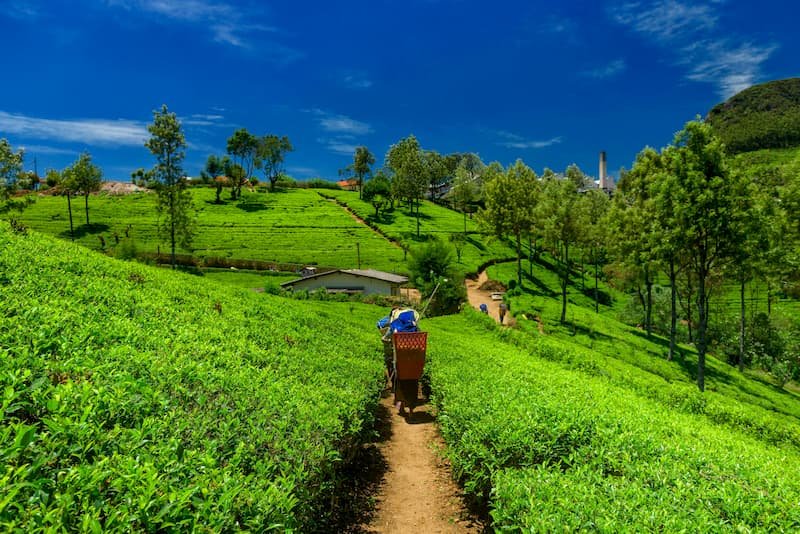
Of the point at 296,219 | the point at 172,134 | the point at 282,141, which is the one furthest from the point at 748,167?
the point at 282,141

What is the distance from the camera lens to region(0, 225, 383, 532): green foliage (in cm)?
306

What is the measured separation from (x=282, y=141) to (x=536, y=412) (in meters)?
124

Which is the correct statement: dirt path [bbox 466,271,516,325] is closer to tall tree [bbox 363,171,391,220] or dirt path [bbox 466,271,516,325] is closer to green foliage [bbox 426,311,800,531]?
green foliage [bbox 426,311,800,531]

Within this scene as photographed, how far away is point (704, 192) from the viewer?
64.9ft

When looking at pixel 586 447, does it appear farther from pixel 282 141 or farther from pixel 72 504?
pixel 282 141

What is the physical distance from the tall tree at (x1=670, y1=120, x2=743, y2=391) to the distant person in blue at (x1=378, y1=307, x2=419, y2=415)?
618 inches

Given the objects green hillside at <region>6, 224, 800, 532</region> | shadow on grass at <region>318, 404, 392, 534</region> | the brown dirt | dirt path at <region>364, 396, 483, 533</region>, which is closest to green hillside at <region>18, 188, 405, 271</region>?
the brown dirt

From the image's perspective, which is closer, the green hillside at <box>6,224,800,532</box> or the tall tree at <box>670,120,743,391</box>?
the green hillside at <box>6,224,800,532</box>

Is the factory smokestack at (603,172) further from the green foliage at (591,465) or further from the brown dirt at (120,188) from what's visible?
the green foliage at (591,465)

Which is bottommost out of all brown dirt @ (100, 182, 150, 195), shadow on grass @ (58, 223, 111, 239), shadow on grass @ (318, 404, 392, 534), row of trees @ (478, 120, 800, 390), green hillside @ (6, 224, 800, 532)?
shadow on grass @ (318, 404, 392, 534)

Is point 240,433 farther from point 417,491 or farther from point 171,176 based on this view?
point 171,176

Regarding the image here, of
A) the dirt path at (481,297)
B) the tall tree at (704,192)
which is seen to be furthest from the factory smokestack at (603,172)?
the tall tree at (704,192)

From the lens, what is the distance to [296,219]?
88500 mm

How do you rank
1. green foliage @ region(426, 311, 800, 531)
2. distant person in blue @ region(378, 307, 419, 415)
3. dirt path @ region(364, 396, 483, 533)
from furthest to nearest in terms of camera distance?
distant person in blue @ region(378, 307, 419, 415) → dirt path @ region(364, 396, 483, 533) → green foliage @ region(426, 311, 800, 531)
